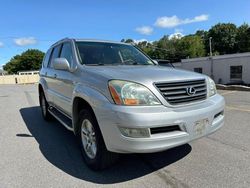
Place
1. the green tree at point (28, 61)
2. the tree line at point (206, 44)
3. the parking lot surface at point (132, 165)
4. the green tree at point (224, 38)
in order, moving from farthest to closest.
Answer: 1. the green tree at point (28, 61)
2. the green tree at point (224, 38)
3. the tree line at point (206, 44)
4. the parking lot surface at point (132, 165)

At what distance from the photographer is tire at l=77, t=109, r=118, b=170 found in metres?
3.58

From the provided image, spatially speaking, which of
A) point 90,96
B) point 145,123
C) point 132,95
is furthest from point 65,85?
point 145,123

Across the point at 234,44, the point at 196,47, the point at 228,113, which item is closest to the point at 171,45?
the point at 196,47

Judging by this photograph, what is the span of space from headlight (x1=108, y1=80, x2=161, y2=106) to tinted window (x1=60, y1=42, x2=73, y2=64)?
173cm

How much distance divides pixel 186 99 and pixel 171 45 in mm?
77668

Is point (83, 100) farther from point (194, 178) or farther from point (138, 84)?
point (194, 178)

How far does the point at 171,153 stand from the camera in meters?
4.36

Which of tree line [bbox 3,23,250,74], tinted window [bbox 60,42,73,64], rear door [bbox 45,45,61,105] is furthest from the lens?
tree line [bbox 3,23,250,74]

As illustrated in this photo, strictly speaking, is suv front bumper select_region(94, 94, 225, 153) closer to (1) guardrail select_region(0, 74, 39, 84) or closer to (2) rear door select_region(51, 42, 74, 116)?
(2) rear door select_region(51, 42, 74, 116)

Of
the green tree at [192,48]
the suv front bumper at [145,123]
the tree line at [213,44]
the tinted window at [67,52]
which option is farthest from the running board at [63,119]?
the green tree at [192,48]

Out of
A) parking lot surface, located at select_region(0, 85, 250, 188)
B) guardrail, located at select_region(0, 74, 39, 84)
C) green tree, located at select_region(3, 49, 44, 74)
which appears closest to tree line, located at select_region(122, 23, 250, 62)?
guardrail, located at select_region(0, 74, 39, 84)

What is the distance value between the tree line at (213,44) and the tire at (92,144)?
67097mm

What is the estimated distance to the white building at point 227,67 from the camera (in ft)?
92.1

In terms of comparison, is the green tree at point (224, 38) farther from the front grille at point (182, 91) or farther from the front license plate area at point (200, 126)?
the front license plate area at point (200, 126)
